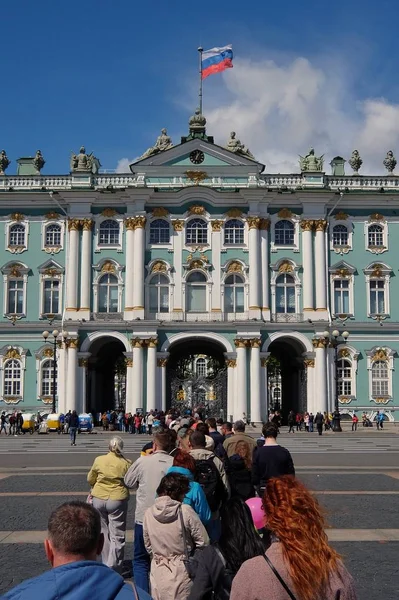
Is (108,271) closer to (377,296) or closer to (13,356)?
(13,356)

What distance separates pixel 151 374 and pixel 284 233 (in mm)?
13117

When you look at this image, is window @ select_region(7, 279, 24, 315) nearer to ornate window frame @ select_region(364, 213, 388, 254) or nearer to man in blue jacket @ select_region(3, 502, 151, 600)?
ornate window frame @ select_region(364, 213, 388, 254)

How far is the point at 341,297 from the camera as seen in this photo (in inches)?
2156

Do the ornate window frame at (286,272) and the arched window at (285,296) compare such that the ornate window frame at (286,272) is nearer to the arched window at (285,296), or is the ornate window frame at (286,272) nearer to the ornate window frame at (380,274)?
the arched window at (285,296)

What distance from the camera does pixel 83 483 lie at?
1916 centimetres

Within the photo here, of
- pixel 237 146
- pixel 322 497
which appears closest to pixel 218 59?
pixel 237 146

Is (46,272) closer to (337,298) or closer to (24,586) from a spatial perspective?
(337,298)

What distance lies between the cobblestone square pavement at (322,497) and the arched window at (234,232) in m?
22.2

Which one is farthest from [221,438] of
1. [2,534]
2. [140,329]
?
[140,329]

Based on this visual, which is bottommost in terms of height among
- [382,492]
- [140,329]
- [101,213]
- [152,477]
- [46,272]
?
[382,492]

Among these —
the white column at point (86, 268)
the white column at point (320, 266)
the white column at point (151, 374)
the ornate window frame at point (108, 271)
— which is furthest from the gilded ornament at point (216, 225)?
the white column at point (151, 374)

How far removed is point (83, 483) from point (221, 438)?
6.28 m

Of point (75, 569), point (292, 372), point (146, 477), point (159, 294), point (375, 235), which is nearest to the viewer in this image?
point (75, 569)

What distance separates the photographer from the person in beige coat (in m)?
6.80
